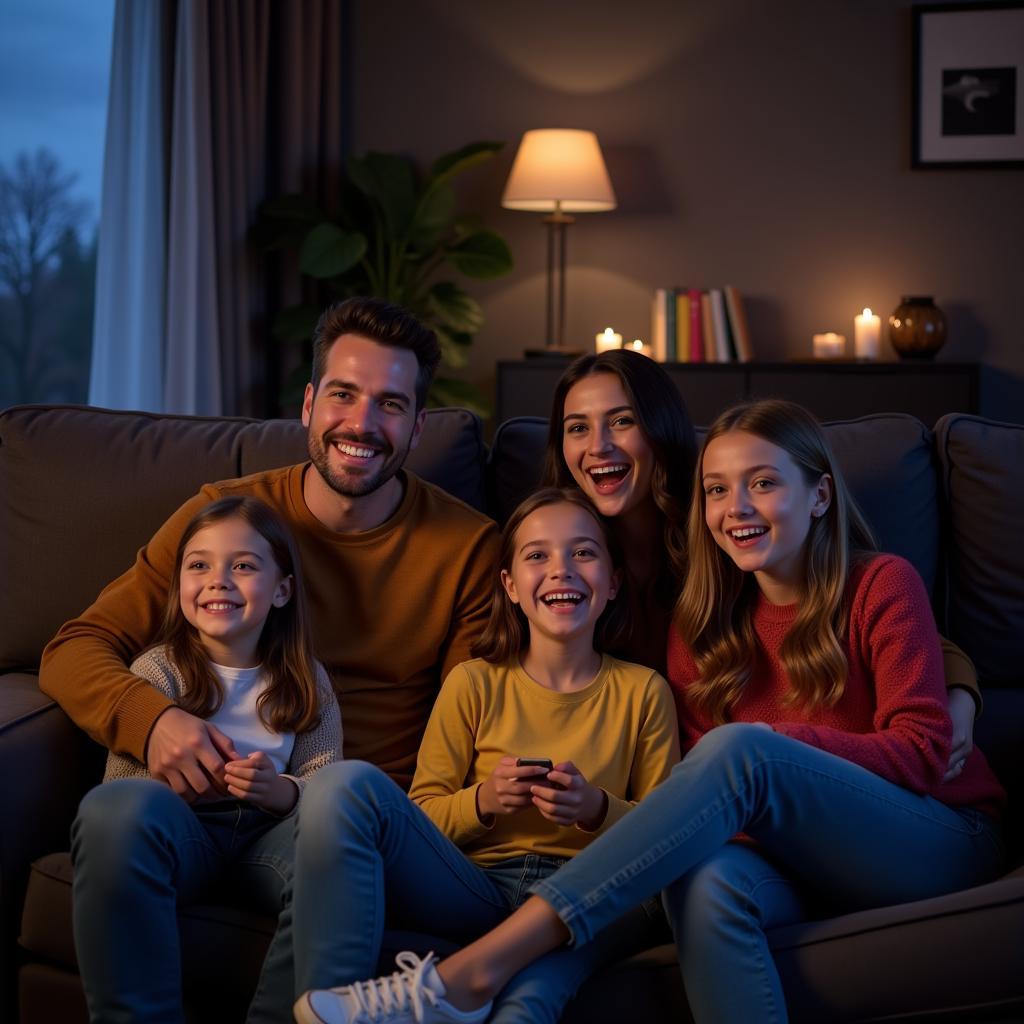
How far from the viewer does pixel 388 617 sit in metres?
2.01

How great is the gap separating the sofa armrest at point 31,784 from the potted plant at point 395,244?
2.74 meters

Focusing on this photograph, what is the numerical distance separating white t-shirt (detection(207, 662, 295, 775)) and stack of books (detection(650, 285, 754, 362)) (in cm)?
300

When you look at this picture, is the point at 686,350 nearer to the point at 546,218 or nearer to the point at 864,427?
the point at 546,218

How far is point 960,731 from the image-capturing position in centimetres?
179

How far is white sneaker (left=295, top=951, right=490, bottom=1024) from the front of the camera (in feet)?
4.77

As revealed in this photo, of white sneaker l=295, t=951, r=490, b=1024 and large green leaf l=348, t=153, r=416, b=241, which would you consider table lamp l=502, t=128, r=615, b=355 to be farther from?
white sneaker l=295, t=951, r=490, b=1024

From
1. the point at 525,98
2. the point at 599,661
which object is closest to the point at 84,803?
the point at 599,661

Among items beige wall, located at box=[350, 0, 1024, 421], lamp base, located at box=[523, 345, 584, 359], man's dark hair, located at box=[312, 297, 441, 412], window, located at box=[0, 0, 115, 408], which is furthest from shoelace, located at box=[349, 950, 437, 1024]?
beige wall, located at box=[350, 0, 1024, 421]

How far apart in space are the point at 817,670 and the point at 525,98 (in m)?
3.64

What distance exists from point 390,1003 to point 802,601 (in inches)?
31.1

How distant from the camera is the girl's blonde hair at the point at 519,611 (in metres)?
1.94

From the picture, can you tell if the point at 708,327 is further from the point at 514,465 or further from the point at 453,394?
the point at 514,465

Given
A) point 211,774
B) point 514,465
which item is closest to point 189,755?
point 211,774

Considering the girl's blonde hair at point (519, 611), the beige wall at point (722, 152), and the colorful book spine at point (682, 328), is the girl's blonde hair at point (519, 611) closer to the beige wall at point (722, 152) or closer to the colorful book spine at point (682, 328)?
the colorful book spine at point (682, 328)
